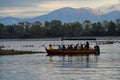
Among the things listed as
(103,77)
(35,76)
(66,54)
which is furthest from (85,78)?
(66,54)

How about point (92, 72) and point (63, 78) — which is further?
point (92, 72)

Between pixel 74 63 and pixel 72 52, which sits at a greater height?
pixel 72 52

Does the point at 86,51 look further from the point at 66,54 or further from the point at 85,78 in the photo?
the point at 85,78

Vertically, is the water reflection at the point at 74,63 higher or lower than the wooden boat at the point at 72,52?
lower

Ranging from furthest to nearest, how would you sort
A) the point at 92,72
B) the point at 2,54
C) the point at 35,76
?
the point at 2,54 → the point at 92,72 → the point at 35,76

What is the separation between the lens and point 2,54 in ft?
287

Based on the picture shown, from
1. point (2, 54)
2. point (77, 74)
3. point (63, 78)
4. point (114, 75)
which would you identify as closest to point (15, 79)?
point (63, 78)

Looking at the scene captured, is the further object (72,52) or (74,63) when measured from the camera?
(72,52)

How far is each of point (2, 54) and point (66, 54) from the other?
13.2 metres

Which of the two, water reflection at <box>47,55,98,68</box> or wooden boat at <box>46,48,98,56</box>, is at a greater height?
wooden boat at <box>46,48,98,56</box>

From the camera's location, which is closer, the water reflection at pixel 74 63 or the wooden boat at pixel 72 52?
the water reflection at pixel 74 63

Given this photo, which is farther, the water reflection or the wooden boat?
the wooden boat

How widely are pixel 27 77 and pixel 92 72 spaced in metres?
8.56

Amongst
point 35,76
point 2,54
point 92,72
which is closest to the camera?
point 35,76
